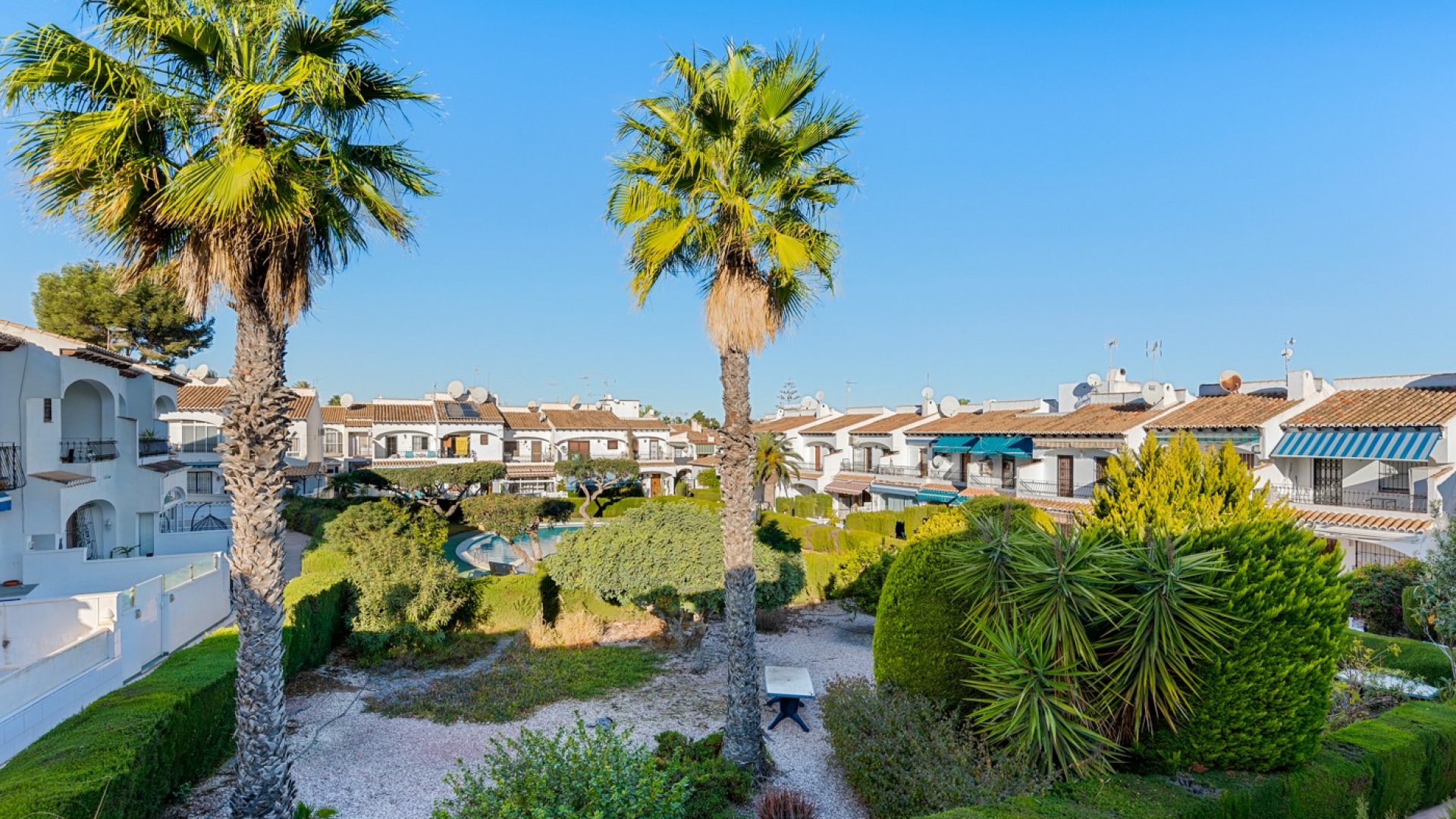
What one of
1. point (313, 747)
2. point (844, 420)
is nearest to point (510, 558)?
point (313, 747)

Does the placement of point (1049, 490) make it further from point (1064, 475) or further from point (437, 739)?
point (437, 739)

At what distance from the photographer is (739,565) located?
34.0 feet

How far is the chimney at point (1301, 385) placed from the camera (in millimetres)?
26703

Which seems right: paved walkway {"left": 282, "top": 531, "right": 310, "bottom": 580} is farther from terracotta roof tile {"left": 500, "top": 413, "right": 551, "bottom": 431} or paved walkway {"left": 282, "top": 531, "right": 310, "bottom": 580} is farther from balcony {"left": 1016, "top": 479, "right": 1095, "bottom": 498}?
balcony {"left": 1016, "top": 479, "right": 1095, "bottom": 498}

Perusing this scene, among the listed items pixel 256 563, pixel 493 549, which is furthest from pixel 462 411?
pixel 256 563

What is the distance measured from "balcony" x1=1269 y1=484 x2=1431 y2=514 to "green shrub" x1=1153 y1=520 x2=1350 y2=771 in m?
16.6

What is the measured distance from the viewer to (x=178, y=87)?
7348mm

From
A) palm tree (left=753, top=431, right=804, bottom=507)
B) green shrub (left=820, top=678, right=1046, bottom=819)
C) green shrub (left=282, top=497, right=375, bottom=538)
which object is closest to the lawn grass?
green shrub (left=820, top=678, right=1046, bottom=819)

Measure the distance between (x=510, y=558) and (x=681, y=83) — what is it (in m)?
31.0

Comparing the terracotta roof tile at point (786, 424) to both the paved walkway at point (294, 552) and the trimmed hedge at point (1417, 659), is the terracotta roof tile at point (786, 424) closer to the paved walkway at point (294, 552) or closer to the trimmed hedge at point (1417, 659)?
the paved walkway at point (294, 552)

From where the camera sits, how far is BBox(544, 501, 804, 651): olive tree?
1748 centimetres

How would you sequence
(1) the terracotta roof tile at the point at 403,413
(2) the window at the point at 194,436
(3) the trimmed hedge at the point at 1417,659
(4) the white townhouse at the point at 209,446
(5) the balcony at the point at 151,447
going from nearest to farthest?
1. (3) the trimmed hedge at the point at 1417,659
2. (5) the balcony at the point at 151,447
3. (4) the white townhouse at the point at 209,446
4. (2) the window at the point at 194,436
5. (1) the terracotta roof tile at the point at 403,413

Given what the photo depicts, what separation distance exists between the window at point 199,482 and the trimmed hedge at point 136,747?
37.5 metres

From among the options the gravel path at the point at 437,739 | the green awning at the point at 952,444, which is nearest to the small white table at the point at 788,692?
the gravel path at the point at 437,739
